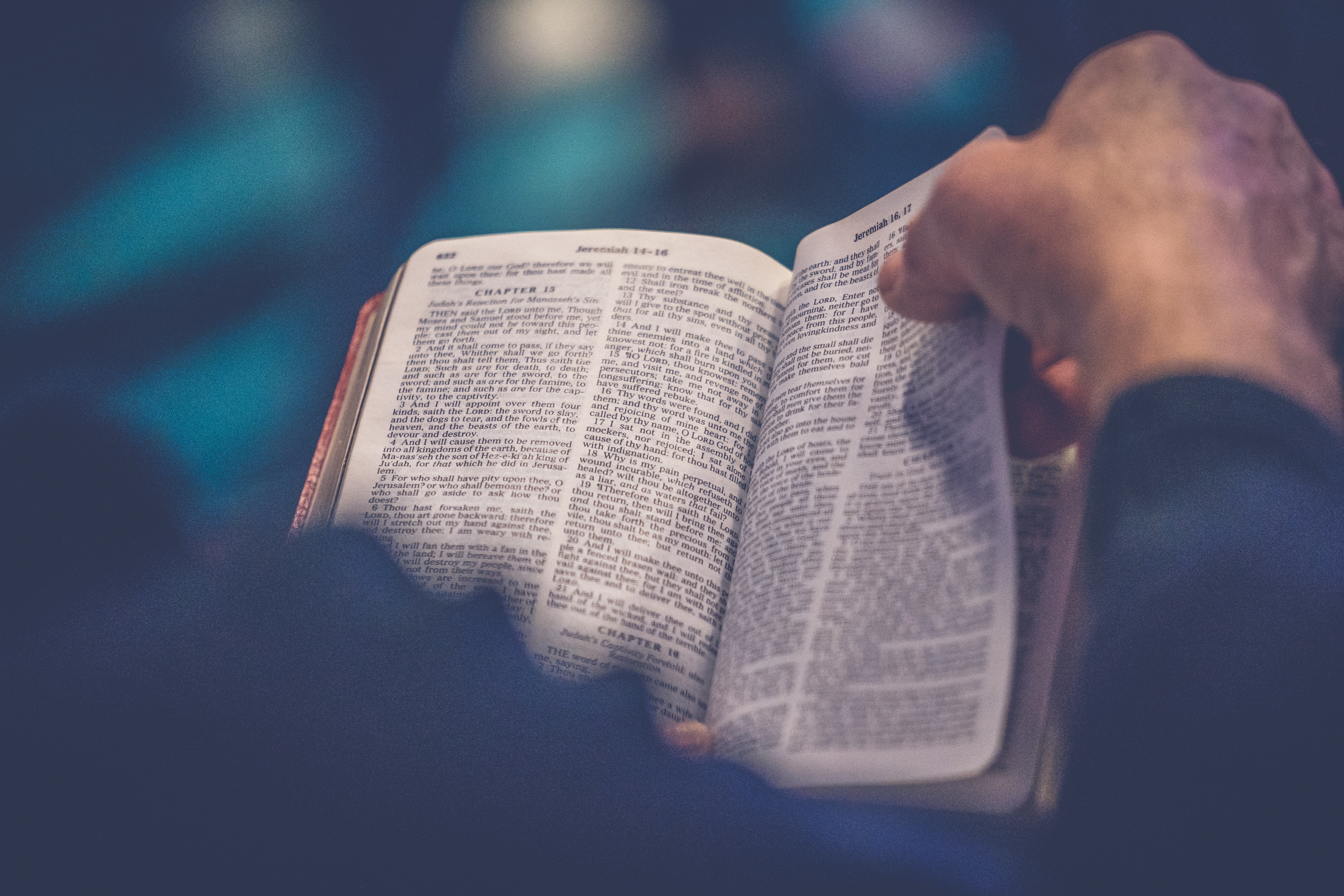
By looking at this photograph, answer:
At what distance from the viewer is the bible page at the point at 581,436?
0.53 meters

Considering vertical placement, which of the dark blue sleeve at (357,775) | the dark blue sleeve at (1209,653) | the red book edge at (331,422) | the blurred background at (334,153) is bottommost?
the dark blue sleeve at (357,775)

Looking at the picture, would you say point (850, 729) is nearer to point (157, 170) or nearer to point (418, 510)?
point (418, 510)

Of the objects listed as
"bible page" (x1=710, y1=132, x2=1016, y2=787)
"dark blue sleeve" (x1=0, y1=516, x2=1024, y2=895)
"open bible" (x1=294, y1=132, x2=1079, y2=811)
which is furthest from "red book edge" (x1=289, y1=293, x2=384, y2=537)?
"bible page" (x1=710, y1=132, x2=1016, y2=787)

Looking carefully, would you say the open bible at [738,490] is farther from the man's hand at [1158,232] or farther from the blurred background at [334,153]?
the blurred background at [334,153]

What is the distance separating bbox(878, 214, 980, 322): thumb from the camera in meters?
0.42

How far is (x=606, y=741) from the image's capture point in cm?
39

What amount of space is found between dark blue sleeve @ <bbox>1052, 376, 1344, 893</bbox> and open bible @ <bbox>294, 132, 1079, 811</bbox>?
40 mm

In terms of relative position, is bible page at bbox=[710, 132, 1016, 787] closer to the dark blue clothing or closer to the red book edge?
the dark blue clothing

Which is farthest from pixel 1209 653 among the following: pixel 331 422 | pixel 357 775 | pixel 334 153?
pixel 334 153

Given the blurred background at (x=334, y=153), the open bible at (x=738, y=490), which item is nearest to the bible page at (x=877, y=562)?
the open bible at (x=738, y=490)

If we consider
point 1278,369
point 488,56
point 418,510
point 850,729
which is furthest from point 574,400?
point 488,56

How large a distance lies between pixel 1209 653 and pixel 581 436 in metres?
0.40

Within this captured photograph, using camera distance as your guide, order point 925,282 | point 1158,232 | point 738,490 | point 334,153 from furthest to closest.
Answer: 1. point 334,153
2. point 738,490
3. point 925,282
4. point 1158,232

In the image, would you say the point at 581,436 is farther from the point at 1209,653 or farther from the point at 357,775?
the point at 1209,653
